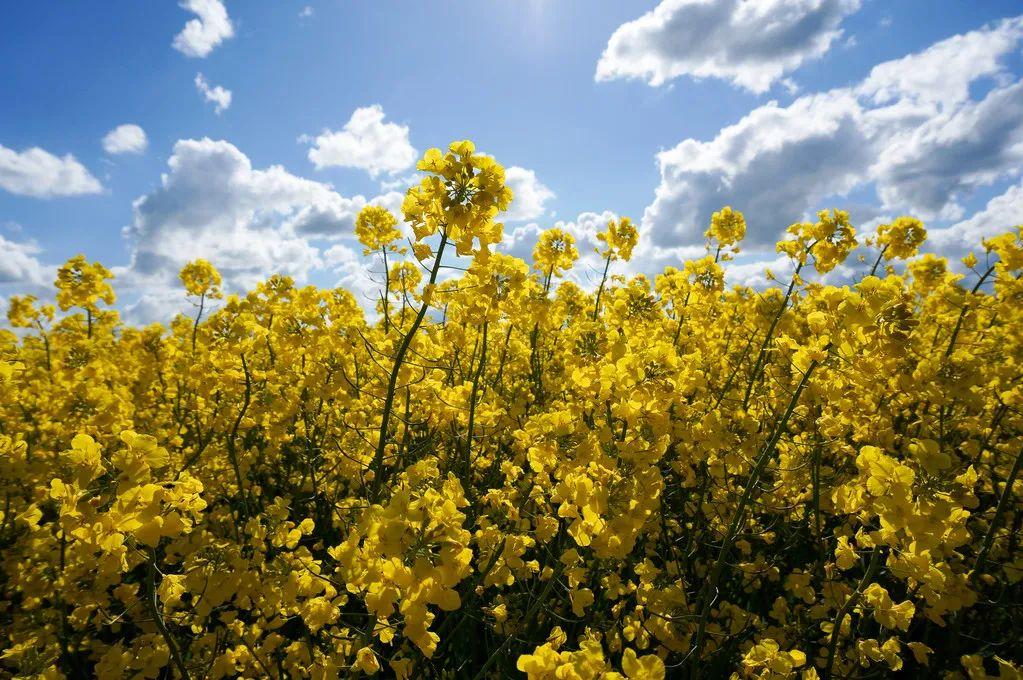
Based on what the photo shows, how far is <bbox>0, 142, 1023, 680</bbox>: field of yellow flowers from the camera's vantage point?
166 cm

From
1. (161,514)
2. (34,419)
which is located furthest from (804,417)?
(34,419)

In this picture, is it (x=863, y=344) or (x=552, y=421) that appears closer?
(x=863, y=344)

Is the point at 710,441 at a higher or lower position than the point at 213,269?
lower

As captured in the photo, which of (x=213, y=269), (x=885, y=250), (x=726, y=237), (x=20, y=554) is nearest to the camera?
(x=20, y=554)

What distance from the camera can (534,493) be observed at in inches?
99.8

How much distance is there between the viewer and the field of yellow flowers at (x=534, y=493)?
→ 5.44 feet

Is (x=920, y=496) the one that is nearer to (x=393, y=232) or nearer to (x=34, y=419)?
(x=393, y=232)

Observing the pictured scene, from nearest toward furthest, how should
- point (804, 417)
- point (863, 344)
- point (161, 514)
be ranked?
point (161, 514) → point (863, 344) → point (804, 417)

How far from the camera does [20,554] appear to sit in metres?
3.29

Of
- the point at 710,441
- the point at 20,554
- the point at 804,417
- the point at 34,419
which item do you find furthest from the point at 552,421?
the point at 34,419

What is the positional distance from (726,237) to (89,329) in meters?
7.20

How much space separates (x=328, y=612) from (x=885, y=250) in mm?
4936

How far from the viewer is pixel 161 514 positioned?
60.7 inches

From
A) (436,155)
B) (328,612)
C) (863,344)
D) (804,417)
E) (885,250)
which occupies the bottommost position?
(328,612)
